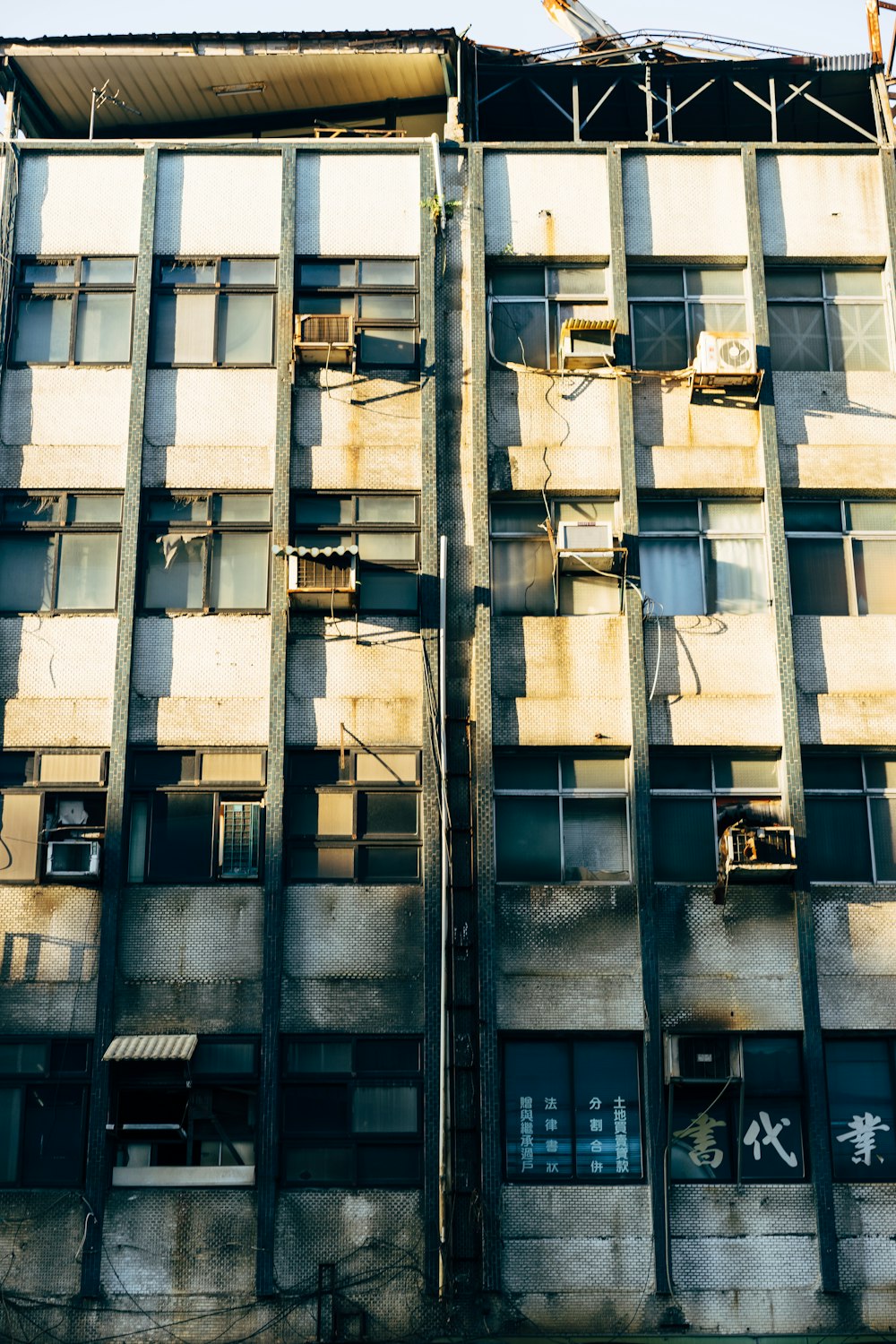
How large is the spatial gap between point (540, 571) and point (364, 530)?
263 centimetres

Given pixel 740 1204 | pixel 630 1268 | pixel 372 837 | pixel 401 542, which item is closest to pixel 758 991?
pixel 740 1204

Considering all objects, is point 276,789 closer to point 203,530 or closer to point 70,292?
point 203,530

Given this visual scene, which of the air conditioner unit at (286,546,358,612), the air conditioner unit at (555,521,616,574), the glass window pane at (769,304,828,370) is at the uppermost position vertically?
the glass window pane at (769,304,828,370)

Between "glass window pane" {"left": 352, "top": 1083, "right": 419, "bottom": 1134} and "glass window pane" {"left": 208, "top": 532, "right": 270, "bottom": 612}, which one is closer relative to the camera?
"glass window pane" {"left": 352, "top": 1083, "right": 419, "bottom": 1134}

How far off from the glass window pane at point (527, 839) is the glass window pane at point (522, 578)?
9.23 ft

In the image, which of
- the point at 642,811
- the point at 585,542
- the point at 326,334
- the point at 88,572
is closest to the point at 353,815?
the point at 642,811

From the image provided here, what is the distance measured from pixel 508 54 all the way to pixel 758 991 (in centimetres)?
1533

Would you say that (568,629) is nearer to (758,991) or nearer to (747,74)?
(758,991)

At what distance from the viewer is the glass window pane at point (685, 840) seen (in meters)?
18.8

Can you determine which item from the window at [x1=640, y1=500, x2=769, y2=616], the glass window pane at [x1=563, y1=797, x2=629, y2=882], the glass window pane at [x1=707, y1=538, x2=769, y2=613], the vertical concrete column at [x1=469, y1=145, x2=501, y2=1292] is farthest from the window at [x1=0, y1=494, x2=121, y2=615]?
the glass window pane at [x1=707, y1=538, x2=769, y2=613]

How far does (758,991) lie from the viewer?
59.1 ft

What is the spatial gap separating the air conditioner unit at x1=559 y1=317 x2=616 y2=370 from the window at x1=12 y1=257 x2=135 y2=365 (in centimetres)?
656

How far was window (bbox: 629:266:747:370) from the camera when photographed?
20.9 meters

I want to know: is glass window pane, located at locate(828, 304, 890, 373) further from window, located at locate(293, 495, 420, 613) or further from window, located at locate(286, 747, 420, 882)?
window, located at locate(286, 747, 420, 882)
